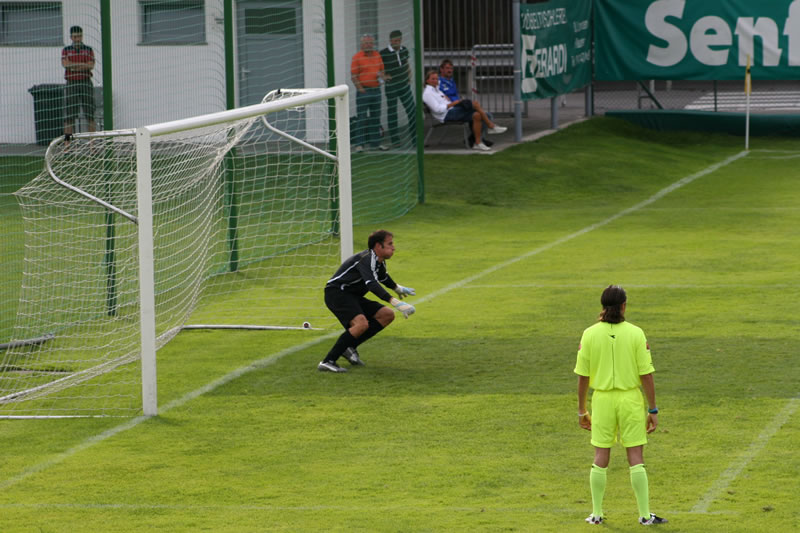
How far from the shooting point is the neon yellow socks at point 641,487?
681 cm

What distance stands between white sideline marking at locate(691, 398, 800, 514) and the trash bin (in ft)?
26.7

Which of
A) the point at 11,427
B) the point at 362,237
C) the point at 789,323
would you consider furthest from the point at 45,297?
the point at 789,323

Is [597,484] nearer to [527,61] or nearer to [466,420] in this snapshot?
[466,420]

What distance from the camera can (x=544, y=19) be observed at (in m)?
25.7

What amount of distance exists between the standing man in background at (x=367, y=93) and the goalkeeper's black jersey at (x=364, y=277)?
967 cm

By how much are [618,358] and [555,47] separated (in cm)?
2008

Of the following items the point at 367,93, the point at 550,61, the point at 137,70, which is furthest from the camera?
the point at 550,61

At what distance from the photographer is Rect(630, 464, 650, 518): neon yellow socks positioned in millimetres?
6812

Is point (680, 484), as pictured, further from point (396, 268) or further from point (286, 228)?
point (286, 228)

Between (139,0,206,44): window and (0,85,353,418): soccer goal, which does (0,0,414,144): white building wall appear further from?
(0,85,353,418): soccer goal

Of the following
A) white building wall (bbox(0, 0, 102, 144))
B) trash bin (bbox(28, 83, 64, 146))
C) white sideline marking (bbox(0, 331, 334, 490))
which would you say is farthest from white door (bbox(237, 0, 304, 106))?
white sideline marking (bbox(0, 331, 334, 490))

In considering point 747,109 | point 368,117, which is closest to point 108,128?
point 368,117

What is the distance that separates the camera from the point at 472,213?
66.0ft

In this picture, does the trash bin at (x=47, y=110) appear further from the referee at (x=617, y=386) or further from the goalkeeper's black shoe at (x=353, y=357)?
the referee at (x=617, y=386)
